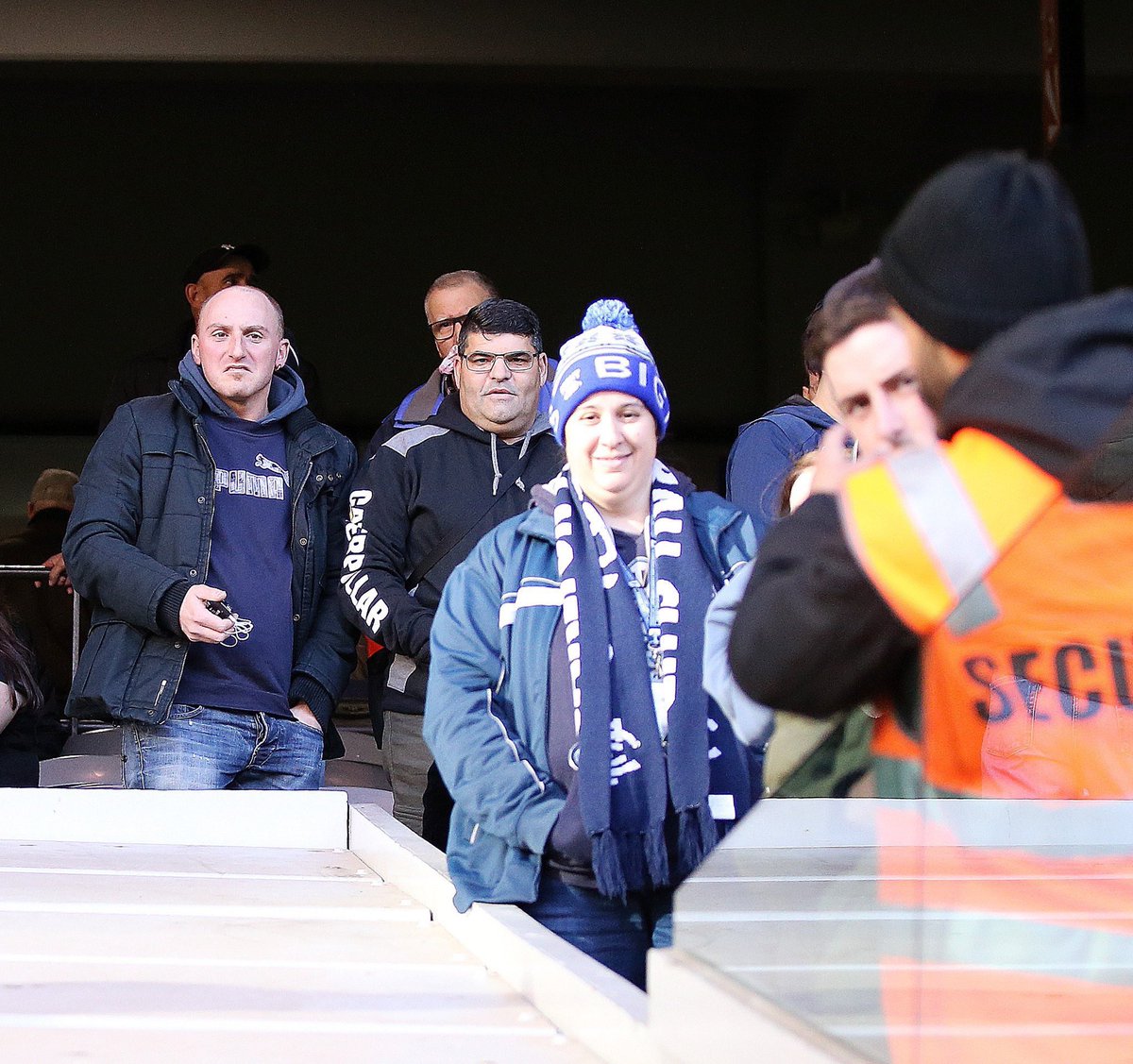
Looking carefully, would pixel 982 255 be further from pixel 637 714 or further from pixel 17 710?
pixel 17 710

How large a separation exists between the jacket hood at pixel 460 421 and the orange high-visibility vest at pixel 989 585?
261cm

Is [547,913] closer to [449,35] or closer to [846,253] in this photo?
[449,35]

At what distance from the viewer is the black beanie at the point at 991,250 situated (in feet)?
2.75

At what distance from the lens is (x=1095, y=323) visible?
0.78 metres

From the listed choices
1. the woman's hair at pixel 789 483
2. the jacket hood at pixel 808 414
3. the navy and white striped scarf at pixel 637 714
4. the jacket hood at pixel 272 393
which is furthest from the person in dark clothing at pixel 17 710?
the woman's hair at pixel 789 483

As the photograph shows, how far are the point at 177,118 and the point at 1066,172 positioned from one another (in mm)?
5354

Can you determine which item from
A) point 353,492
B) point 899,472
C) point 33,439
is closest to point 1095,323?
point 899,472

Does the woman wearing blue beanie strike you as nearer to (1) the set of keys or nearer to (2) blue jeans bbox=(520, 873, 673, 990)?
(2) blue jeans bbox=(520, 873, 673, 990)

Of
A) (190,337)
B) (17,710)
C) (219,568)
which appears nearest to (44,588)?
(190,337)

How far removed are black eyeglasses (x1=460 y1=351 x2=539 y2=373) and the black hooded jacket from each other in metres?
2.54

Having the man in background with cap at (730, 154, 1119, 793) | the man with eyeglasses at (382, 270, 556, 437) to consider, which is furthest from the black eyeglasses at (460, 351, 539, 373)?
the man in background with cap at (730, 154, 1119, 793)

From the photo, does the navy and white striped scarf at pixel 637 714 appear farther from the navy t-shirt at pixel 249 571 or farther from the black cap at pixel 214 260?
the black cap at pixel 214 260

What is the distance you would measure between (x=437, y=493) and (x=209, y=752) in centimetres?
73

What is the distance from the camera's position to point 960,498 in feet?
2.59
